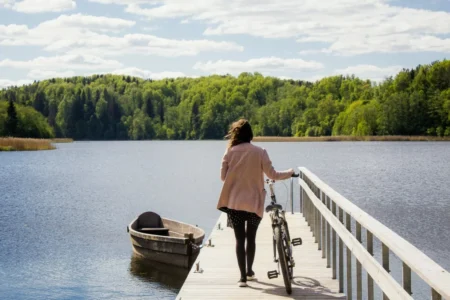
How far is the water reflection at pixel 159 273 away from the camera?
16812 mm

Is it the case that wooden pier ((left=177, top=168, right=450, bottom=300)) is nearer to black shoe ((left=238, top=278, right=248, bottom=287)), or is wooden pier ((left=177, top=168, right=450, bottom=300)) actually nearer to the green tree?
black shoe ((left=238, top=278, right=248, bottom=287))

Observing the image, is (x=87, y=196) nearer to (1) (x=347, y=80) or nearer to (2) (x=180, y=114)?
(1) (x=347, y=80)

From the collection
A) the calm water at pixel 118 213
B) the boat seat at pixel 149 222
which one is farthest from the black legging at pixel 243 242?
the boat seat at pixel 149 222

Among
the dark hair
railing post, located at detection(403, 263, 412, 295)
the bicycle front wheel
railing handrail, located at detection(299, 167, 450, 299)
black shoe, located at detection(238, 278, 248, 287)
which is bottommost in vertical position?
black shoe, located at detection(238, 278, 248, 287)

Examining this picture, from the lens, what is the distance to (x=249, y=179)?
7273 millimetres

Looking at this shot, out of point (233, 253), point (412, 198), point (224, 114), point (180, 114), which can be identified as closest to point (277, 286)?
point (233, 253)

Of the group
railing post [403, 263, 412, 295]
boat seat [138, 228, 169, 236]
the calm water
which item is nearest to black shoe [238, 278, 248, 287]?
railing post [403, 263, 412, 295]

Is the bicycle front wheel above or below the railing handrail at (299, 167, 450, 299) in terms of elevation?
below

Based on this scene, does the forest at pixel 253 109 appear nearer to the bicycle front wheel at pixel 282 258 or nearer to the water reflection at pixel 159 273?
the water reflection at pixel 159 273

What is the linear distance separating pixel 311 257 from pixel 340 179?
127ft

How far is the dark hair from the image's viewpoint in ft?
23.8

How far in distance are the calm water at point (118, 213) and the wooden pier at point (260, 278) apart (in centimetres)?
663

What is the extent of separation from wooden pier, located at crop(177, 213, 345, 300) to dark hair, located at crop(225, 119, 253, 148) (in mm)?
1528

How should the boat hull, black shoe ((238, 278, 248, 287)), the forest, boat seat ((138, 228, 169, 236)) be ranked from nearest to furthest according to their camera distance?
black shoe ((238, 278, 248, 287)) < the boat hull < boat seat ((138, 228, 169, 236)) < the forest
